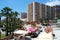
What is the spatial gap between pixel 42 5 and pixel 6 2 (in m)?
1.43

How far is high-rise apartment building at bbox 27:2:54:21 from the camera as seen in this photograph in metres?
5.70

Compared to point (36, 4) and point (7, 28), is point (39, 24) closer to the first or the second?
point (36, 4)

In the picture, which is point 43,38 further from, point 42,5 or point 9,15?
point 9,15

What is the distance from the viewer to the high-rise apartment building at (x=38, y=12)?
570 cm

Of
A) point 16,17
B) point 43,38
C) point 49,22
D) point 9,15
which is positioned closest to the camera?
point 43,38

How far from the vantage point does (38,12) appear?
584 cm

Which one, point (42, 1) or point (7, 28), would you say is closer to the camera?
point (42, 1)

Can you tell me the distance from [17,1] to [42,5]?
107 cm

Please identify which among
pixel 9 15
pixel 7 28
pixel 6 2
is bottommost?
pixel 7 28

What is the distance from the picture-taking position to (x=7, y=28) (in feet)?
20.7

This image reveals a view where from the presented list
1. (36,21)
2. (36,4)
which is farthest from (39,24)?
(36,4)

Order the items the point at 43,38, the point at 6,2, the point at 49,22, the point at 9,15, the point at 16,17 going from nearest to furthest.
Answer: the point at 43,38 < the point at 6,2 < the point at 49,22 < the point at 9,15 < the point at 16,17

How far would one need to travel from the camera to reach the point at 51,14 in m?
5.91

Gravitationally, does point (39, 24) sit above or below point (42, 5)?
below
